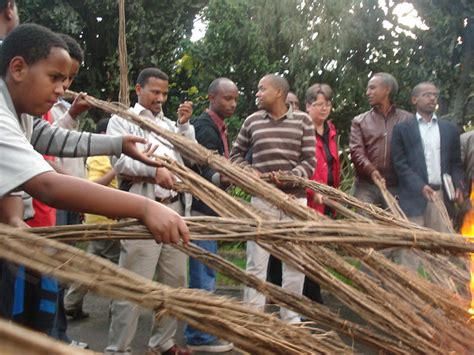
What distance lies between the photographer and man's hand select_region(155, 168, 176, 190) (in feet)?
10.4

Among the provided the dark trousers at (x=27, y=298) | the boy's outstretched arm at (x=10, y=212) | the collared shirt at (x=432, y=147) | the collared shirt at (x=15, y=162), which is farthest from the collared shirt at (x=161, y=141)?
the collared shirt at (x=432, y=147)

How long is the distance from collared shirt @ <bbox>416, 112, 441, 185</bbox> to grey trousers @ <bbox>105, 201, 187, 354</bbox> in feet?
7.05

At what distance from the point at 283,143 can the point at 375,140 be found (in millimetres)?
1097

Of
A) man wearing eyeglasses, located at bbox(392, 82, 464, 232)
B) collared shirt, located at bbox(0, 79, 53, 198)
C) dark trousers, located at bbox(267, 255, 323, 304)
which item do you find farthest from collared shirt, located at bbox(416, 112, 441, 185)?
collared shirt, located at bbox(0, 79, 53, 198)

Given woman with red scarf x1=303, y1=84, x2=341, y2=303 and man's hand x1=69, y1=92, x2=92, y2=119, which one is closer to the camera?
man's hand x1=69, y1=92, x2=92, y2=119

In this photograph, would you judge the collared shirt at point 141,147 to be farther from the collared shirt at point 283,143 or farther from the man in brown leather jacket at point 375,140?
the man in brown leather jacket at point 375,140

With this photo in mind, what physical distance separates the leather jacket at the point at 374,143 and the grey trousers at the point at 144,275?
1833 mm

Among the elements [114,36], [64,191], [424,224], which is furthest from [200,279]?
[114,36]

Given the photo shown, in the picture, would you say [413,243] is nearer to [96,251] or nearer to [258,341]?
[258,341]

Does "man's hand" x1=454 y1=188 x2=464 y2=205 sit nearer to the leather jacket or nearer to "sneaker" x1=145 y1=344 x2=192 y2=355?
the leather jacket

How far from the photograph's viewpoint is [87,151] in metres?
2.73

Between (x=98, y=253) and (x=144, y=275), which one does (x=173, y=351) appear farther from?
(x=98, y=253)

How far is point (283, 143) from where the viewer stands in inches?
166

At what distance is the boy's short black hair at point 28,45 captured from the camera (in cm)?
210
